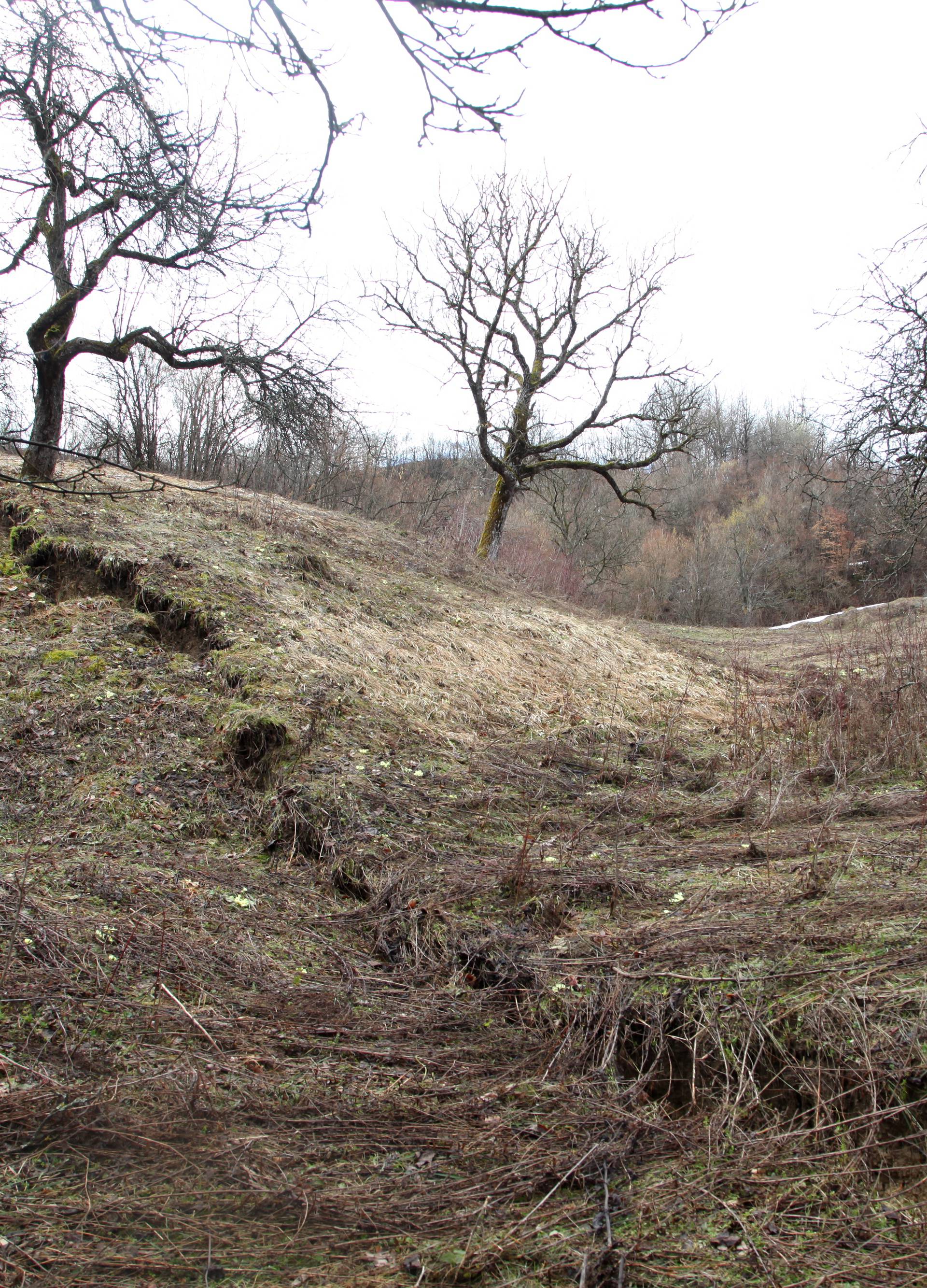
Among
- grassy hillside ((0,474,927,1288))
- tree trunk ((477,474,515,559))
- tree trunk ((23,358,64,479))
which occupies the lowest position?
grassy hillside ((0,474,927,1288))

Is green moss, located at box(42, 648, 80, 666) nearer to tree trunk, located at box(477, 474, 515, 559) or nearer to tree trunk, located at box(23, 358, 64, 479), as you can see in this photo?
tree trunk, located at box(23, 358, 64, 479)

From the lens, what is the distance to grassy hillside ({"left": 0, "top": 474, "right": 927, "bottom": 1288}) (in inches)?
76.2

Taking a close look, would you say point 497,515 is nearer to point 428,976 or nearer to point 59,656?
point 59,656

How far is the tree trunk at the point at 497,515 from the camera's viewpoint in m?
18.6

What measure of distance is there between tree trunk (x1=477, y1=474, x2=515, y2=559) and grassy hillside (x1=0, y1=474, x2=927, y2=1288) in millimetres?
11875

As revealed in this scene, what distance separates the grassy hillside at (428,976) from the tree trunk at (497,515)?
39.0ft

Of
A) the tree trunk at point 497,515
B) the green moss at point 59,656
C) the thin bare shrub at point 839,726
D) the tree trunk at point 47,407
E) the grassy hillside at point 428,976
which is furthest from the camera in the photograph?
the tree trunk at point 497,515

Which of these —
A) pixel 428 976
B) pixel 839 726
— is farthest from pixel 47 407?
pixel 839 726

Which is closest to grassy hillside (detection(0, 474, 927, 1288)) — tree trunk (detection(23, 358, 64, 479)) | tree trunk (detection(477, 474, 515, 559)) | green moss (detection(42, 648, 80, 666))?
green moss (detection(42, 648, 80, 666))

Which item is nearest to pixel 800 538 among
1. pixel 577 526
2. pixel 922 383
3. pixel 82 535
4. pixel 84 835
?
pixel 577 526

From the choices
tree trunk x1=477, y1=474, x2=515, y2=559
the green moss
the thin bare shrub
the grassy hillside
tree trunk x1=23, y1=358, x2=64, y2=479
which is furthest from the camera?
tree trunk x1=477, y1=474, x2=515, y2=559

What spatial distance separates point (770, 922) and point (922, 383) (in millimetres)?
5899

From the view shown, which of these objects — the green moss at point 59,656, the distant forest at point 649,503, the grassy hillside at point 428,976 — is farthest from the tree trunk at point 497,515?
the green moss at point 59,656

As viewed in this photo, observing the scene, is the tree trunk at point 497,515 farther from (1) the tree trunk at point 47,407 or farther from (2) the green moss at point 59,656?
(2) the green moss at point 59,656
